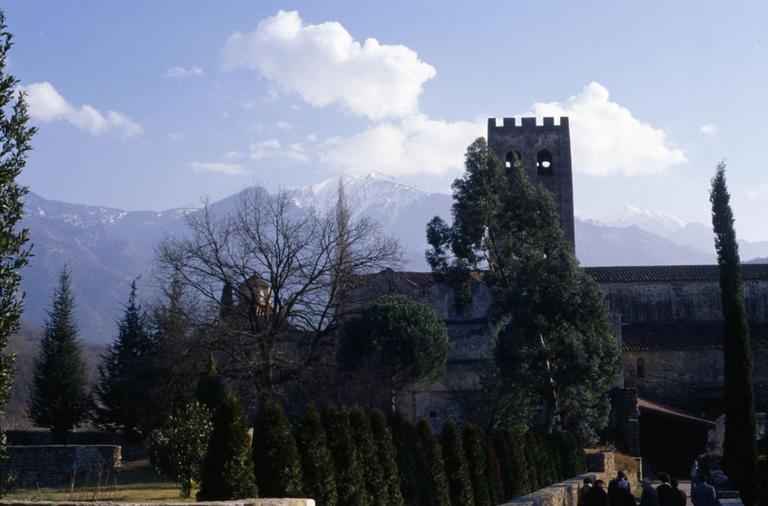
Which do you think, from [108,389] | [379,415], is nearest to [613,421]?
[108,389]

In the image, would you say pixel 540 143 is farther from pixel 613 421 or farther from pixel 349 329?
pixel 349 329

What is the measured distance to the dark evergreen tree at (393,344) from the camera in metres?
38.7

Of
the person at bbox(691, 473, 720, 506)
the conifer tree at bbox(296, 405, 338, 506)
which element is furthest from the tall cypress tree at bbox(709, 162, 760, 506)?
the conifer tree at bbox(296, 405, 338, 506)

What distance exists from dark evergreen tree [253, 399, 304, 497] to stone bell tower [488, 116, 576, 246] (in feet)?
135

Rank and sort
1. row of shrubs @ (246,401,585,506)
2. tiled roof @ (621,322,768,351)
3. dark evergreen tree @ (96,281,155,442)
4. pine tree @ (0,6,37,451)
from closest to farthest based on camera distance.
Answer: pine tree @ (0,6,37,451) → row of shrubs @ (246,401,585,506) → dark evergreen tree @ (96,281,155,442) → tiled roof @ (621,322,768,351)

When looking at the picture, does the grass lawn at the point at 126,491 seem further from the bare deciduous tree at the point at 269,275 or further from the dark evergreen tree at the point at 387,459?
the dark evergreen tree at the point at 387,459

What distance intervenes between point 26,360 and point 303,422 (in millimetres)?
95055

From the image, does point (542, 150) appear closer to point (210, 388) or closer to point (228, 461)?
point (210, 388)

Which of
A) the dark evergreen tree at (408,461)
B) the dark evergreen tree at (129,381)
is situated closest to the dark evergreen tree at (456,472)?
the dark evergreen tree at (408,461)

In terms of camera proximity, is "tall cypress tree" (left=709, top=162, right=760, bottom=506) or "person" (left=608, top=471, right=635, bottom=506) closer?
"person" (left=608, top=471, right=635, bottom=506)

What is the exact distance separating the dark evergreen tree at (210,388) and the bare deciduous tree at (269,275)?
2408 millimetres

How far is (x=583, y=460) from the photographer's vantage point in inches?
1251

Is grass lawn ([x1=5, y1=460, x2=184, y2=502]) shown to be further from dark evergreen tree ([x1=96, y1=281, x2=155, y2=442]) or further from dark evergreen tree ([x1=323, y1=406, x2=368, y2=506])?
dark evergreen tree ([x1=323, y1=406, x2=368, y2=506])

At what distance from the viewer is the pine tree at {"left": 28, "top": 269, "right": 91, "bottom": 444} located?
44.4 m
